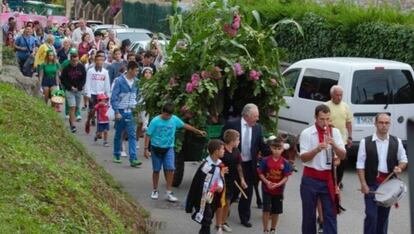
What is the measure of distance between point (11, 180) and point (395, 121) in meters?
9.08

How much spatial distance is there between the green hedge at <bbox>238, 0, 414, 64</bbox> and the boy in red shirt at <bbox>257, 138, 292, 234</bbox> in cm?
1048

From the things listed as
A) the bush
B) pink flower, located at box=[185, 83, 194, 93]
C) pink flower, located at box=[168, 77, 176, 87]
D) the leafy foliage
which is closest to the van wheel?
the leafy foliage

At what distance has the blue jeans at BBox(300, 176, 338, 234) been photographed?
1003 cm

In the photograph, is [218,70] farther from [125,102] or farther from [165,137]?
[125,102]

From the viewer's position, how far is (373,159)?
32.8 feet

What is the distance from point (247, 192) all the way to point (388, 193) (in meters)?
2.28

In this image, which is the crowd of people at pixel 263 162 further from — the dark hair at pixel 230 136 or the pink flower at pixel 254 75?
the pink flower at pixel 254 75

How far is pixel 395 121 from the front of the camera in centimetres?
1555

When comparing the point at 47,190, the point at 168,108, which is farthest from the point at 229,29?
the point at 47,190

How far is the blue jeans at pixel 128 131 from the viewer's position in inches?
594

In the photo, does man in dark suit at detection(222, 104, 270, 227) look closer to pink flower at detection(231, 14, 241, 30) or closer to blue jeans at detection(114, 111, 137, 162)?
pink flower at detection(231, 14, 241, 30)

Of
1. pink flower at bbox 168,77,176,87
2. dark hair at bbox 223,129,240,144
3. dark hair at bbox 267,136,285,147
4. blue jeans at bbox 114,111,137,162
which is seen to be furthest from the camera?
blue jeans at bbox 114,111,137,162

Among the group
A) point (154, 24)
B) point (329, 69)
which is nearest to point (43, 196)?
point (329, 69)

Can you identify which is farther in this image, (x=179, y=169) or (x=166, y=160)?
(x=179, y=169)
